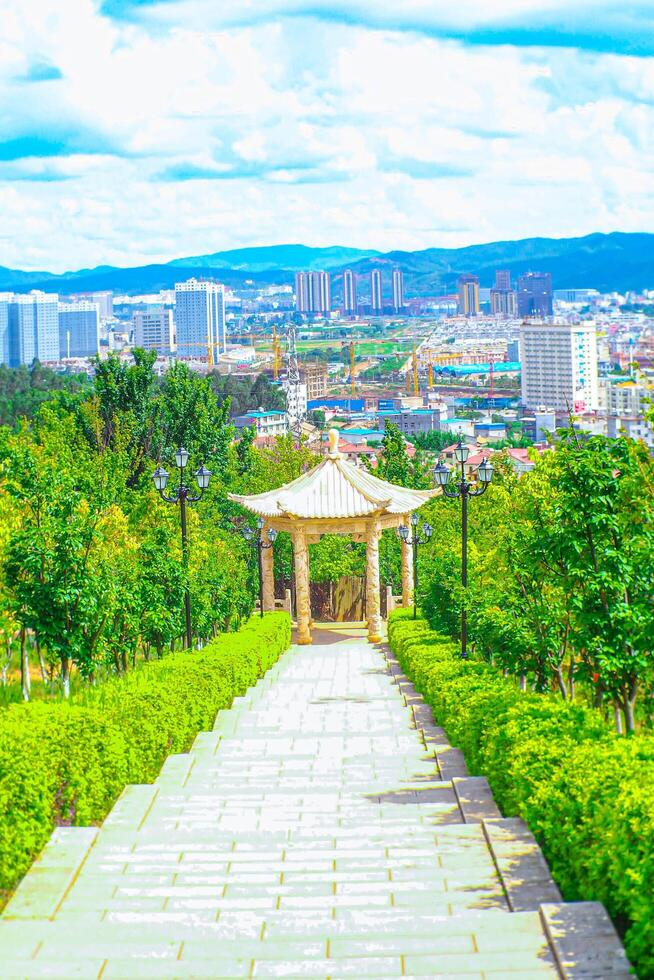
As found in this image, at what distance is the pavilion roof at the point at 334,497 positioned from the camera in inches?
988

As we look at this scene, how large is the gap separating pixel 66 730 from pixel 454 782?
2.58 meters

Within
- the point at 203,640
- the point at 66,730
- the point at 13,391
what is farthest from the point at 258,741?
the point at 13,391

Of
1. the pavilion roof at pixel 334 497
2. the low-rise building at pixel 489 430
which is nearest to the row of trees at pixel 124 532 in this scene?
the pavilion roof at pixel 334 497

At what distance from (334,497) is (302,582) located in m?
2.00

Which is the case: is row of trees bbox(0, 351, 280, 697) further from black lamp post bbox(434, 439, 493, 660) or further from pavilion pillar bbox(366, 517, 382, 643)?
black lamp post bbox(434, 439, 493, 660)

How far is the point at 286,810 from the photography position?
25.4 feet

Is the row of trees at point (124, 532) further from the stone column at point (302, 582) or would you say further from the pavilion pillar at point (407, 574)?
the pavilion pillar at point (407, 574)

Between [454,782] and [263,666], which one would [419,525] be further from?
[454,782]

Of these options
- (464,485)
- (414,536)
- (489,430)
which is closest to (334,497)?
(414,536)

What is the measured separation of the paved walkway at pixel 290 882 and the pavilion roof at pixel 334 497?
1531 cm

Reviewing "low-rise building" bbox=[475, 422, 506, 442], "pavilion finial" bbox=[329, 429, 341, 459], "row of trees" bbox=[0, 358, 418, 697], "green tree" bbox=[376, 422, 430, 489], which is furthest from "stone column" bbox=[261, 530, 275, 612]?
"low-rise building" bbox=[475, 422, 506, 442]

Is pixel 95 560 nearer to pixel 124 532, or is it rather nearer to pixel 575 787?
pixel 124 532

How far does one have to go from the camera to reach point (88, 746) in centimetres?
746

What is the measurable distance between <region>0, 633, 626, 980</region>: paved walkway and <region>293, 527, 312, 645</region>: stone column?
623 inches
